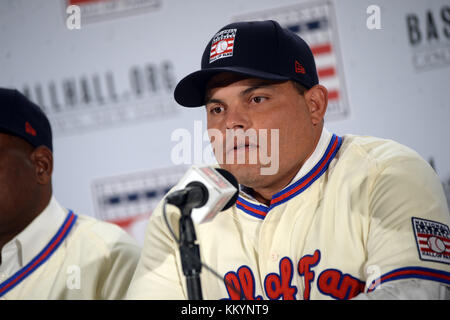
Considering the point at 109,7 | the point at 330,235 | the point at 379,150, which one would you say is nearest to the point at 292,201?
the point at 330,235

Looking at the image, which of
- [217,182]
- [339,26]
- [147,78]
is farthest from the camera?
[147,78]

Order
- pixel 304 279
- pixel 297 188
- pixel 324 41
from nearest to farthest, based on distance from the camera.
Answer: pixel 304 279
pixel 297 188
pixel 324 41

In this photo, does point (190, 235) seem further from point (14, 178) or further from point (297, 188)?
point (14, 178)

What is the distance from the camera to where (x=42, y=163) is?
159 cm

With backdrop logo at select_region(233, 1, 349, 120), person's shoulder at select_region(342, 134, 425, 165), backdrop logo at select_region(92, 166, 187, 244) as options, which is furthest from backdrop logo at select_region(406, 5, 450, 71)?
backdrop logo at select_region(92, 166, 187, 244)

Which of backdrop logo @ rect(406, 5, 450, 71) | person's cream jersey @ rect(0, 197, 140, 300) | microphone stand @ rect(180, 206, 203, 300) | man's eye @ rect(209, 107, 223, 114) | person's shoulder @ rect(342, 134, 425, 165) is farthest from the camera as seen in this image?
backdrop logo @ rect(406, 5, 450, 71)

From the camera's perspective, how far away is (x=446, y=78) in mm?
1819

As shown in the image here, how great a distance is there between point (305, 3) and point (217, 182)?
126 cm

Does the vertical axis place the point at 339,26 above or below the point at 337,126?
above

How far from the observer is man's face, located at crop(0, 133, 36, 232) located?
1.48 m

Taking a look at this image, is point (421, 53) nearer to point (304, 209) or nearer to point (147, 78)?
point (304, 209)

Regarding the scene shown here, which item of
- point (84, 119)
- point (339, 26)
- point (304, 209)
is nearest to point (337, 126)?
point (339, 26)

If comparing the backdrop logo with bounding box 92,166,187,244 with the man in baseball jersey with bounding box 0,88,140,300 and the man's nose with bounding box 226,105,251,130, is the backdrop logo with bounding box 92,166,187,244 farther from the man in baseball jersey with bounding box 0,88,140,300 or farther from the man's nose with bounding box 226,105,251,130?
the man's nose with bounding box 226,105,251,130

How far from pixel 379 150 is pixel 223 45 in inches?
17.9
